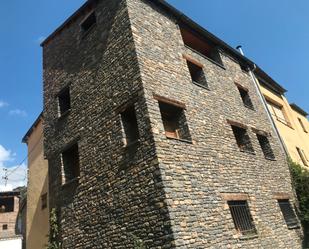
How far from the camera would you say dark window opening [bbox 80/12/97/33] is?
1162 centimetres

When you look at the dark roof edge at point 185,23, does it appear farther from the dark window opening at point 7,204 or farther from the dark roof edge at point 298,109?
the dark window opening at point 7,204

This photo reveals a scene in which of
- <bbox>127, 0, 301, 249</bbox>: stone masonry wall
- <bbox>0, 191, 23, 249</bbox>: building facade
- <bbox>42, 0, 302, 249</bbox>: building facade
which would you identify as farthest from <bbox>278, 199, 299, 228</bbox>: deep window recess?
<bbox>0, 191, 23, 249</bbox>: building facade

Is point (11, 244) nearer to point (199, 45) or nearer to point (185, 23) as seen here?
point (199, 45)

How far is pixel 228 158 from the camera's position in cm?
975

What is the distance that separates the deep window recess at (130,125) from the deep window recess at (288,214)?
6868mm

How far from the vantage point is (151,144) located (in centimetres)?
745

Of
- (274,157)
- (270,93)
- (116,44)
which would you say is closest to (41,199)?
(116,44)

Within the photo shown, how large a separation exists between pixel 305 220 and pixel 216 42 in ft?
28.8

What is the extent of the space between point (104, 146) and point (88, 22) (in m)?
5.80

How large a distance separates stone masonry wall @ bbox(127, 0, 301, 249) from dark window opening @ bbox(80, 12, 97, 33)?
2.24m

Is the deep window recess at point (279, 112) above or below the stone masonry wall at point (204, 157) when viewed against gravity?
above

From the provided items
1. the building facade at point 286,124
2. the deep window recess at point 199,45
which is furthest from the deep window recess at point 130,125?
the building facade at point 286,124

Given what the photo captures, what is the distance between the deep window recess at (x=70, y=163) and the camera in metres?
10.7

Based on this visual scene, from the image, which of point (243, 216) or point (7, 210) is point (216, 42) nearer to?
point (243, 216)
